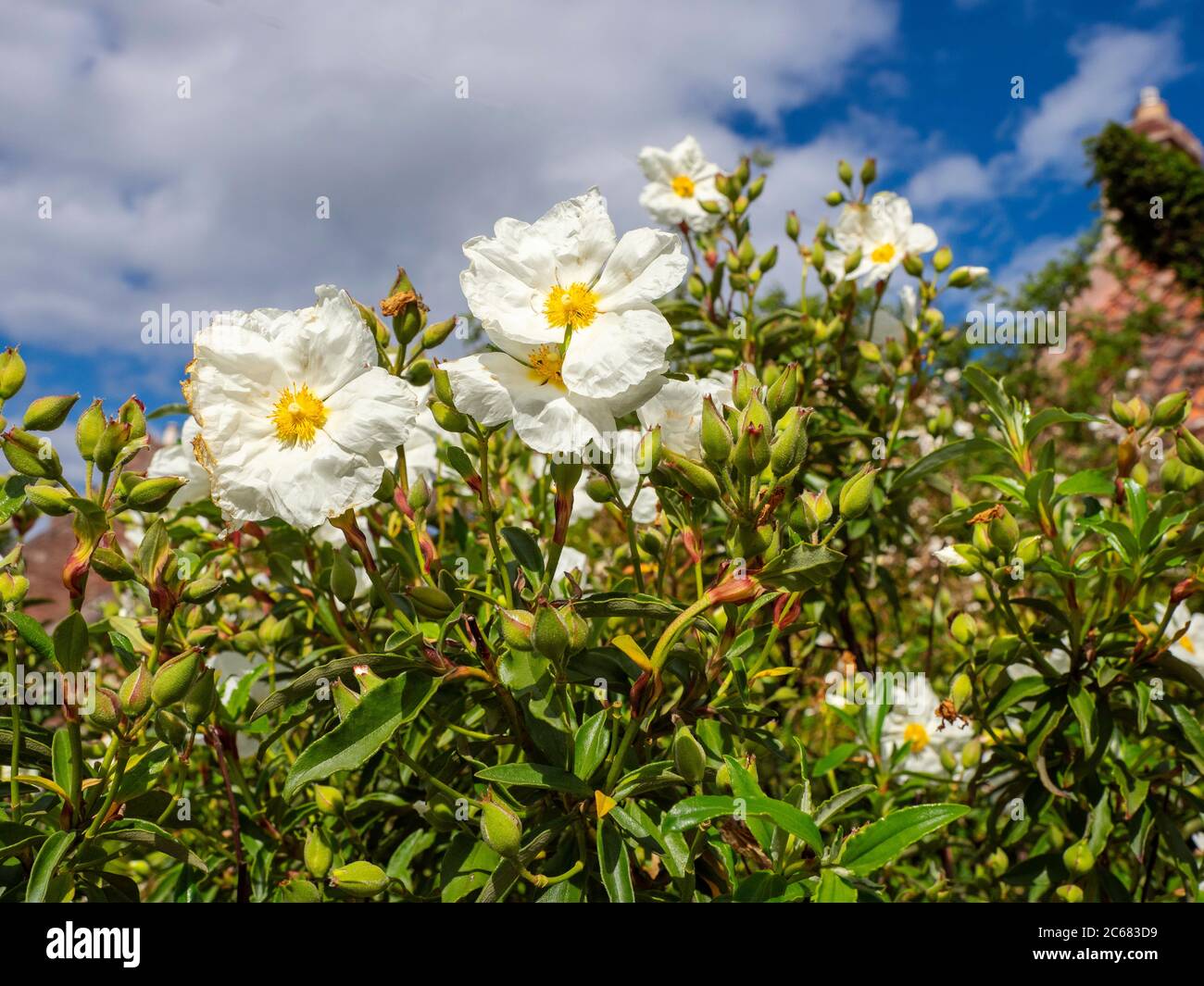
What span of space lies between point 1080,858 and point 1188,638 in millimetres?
700

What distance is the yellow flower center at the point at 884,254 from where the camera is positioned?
6.94 feet

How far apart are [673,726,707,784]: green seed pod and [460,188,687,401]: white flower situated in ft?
1.26

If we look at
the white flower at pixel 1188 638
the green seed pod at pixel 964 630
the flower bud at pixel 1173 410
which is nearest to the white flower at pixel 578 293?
the green seed pod at pixel 964 630

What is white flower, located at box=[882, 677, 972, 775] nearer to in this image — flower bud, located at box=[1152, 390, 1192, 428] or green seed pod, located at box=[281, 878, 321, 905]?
flower bud, located at box=[1152, 390, 1192, 428]

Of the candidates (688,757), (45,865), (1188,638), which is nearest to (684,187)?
(1188,638)

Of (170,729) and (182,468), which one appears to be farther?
(182,468)

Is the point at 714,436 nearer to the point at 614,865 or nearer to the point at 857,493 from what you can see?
the point at 857,493

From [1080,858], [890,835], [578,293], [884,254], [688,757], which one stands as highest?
[884,254]

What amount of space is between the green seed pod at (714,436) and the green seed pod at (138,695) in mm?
670

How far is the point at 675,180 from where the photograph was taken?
8.20 ft

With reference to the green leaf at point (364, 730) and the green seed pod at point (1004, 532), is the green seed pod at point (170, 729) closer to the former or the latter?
the green leaf at point (364, 730)

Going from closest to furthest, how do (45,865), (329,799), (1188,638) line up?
(45,865) → (329,799) → (1188,638)
